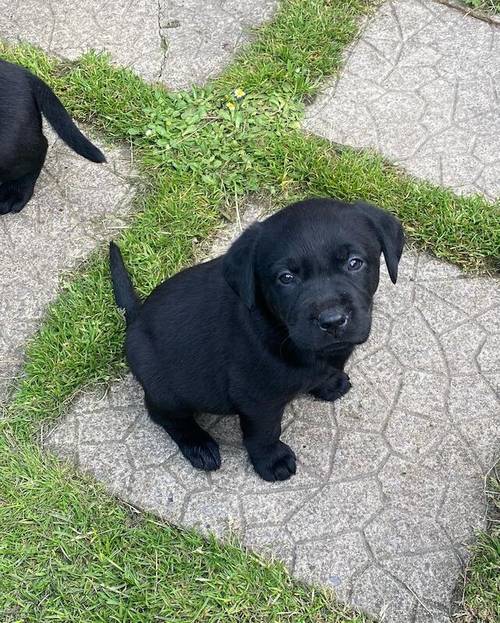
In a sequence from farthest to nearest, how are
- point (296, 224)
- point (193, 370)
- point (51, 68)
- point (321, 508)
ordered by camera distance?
1. point (51, 68)
2. point (321, 508)
3. point (193, 370)
4. point (296, 224)

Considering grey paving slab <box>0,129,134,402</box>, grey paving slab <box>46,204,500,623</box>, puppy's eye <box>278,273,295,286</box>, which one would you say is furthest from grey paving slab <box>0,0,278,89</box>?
puppy's eye <box>278,273,295,286</box>

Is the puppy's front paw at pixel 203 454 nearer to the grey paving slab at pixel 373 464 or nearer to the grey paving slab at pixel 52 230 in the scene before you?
the grey paving slab at pixel 373 464

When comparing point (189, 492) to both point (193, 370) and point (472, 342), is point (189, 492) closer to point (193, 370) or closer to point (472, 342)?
point (193, 370)

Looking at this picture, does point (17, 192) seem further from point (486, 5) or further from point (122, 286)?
point (486, 5)

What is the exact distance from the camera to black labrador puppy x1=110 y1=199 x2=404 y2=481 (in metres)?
2.42

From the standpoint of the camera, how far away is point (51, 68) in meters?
4.42

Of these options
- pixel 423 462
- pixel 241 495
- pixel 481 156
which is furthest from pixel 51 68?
pixel 423 462

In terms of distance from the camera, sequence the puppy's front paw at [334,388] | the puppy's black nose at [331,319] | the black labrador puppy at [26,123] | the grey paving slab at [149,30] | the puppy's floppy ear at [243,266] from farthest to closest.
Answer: the grey paving slab at [149,30] < the black labrador puppy at [26,123] < the puppy's front paw at [334,388] < the puppy's floppy ear at [243,266] < the puppy's black nose at [331,319]

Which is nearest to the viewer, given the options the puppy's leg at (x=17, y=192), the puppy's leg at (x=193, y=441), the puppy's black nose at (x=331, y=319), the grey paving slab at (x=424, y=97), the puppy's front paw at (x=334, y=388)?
the puppy's black nose at (x=331, y=319)

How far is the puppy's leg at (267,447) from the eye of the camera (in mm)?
2824

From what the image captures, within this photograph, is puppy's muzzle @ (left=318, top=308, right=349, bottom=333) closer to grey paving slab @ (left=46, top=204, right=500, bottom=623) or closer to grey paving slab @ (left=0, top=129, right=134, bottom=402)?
grey paving slab @ (left=46, top=204, right=500, bottom=623)

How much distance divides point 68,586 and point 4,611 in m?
0.26

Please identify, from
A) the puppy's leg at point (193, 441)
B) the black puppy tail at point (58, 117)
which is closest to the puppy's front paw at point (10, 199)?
the black puppy tail at point (58, 117)

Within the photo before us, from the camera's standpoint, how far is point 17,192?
3957 millimetres
